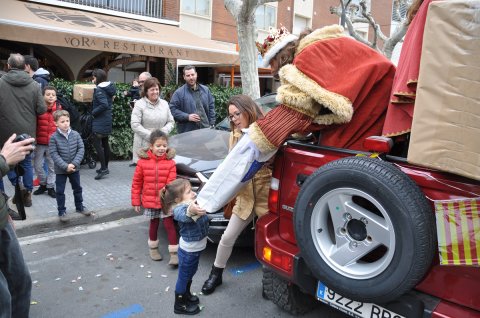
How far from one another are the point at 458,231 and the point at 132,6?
14.6m

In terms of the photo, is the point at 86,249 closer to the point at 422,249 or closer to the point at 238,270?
the point at 238,270


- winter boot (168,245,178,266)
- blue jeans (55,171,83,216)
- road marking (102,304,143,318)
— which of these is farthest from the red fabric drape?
blue jeans (55,171,83,216)

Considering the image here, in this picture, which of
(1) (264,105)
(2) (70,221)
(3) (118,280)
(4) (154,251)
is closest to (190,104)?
(1) (264,105)

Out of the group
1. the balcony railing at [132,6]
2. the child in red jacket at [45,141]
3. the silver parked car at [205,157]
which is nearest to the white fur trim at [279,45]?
the silver parked car at [205,157]

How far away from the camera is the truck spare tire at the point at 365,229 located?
1.92m

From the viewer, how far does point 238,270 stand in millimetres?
3990

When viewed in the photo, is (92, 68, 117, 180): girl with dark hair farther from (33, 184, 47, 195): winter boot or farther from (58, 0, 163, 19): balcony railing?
(58, 0, 163, 19): balcony railing

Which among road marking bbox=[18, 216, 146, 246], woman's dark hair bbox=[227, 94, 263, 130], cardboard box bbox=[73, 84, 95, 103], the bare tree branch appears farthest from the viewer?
the bare tree branch

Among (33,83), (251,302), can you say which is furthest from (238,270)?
(33,83)

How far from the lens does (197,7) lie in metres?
16.6

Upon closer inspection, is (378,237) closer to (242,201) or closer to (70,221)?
(242,201)

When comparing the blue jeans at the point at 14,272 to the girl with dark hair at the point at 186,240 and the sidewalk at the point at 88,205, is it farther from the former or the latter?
the sidewalk at the point at 88,205

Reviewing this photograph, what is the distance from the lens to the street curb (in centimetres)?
484

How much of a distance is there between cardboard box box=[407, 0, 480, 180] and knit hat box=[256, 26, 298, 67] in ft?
3.12
